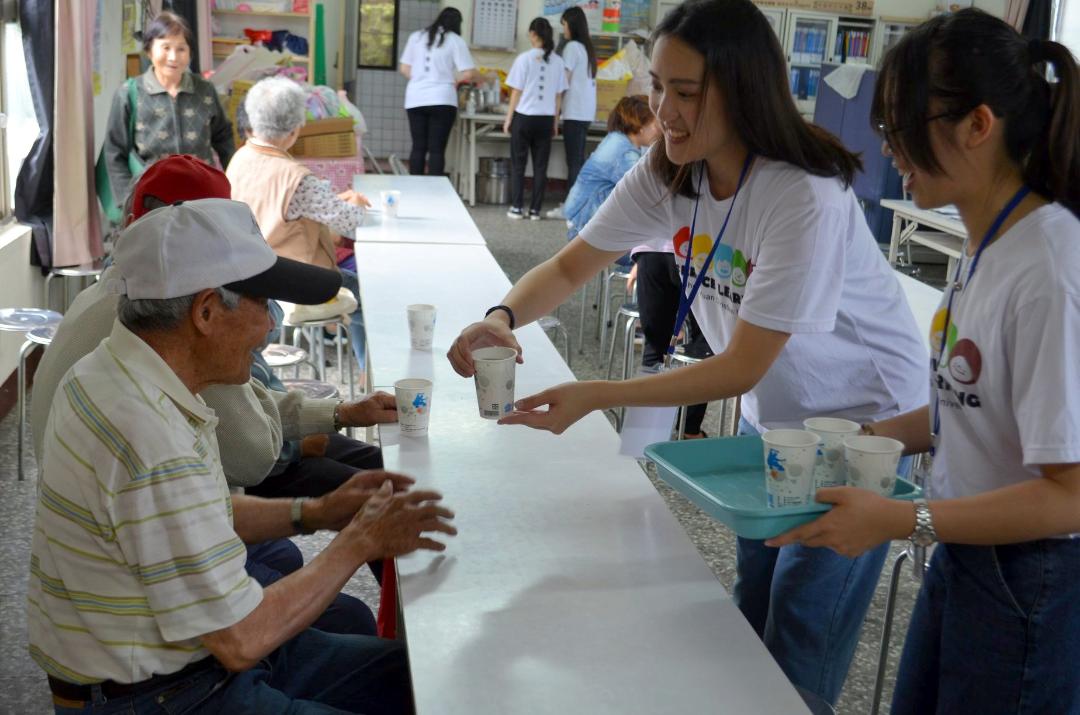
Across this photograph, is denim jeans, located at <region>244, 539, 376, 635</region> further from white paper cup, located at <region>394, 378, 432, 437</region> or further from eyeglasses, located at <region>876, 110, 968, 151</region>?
eyeglasses, located at <region>876, 110, 968, 151</region>

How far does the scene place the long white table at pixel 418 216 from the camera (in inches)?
175

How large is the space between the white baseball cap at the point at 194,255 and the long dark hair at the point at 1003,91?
90 centimetres

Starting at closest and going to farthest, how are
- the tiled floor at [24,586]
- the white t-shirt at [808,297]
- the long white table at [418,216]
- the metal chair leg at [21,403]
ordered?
1. the white t-shirt at [808,297]
2. the tiled floor at [24,586]
3. the metal chair leg at [21,403]
4. the long white table at [418,216]

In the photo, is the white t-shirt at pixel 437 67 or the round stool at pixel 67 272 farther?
the white t-shirt at pixel 437 67

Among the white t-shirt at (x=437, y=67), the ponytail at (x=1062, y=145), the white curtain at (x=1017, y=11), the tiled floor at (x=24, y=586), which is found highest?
the white curtain at (x=1017, y=11)

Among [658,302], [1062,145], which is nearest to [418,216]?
[658,302]

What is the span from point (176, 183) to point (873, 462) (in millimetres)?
1649

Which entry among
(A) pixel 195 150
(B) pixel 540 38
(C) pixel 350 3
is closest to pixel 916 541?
(A) pixel 195 150

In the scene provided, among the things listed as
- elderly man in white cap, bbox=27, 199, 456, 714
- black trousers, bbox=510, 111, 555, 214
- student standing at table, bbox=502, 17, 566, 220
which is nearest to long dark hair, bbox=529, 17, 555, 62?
student standing at table, bbox=502, 17, 566, 220

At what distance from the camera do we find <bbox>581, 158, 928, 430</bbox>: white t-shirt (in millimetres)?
1700

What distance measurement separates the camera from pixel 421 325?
2789 mm

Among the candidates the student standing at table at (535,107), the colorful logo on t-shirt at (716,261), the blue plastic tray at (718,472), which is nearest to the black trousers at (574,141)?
the student standing at table at (535,107)

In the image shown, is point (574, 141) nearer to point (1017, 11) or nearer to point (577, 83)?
point (577, 83)

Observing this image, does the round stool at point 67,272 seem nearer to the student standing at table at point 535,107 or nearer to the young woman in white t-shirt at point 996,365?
the young woman in white t-shirt at point 996,365
